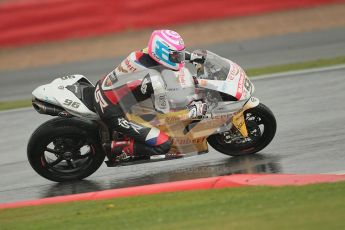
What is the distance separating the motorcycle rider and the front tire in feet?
0.70

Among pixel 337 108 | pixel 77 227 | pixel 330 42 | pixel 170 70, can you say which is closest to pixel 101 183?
pixel 170 70

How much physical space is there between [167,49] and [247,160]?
1637mm

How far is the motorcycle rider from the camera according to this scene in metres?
9.06

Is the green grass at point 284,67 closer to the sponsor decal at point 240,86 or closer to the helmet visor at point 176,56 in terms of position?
the sponsor decal at point 240,86

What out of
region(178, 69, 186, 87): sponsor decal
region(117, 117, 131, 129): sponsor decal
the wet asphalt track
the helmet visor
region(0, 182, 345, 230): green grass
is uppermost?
the helmet visor

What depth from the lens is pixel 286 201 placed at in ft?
23.3

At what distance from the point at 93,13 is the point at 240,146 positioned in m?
9.00

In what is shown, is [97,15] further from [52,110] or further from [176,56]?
[176,56]

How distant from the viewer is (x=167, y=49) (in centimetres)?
894

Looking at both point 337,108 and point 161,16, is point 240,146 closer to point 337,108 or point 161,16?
point 337,108

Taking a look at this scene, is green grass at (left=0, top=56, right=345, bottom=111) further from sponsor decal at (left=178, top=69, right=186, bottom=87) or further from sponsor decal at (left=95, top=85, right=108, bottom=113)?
sponsor decal at (left=178, top=69, right=186, bottom=87)

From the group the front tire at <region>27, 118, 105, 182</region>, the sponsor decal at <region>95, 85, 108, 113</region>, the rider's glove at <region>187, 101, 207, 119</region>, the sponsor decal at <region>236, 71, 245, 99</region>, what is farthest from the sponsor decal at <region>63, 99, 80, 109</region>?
Result: the sponsor decal at <region>236, 71, 245, 99</region>

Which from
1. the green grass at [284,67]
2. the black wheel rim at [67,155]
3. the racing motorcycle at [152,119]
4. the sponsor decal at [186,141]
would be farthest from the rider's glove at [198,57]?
the green grass at [284,67]

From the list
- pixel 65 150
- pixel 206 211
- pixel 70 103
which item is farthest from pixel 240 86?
pixel 206 211
